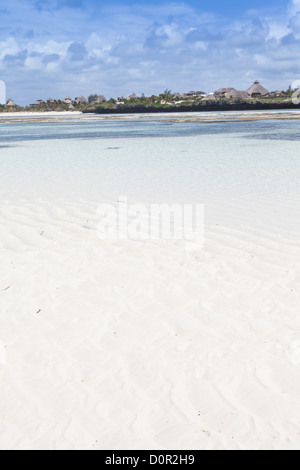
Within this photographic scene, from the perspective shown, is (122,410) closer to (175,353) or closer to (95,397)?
(95,397)

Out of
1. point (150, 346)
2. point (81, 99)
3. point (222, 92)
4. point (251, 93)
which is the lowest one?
point (150, 346)

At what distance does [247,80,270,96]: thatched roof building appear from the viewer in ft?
407

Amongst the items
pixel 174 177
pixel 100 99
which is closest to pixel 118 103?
pixel 100 99

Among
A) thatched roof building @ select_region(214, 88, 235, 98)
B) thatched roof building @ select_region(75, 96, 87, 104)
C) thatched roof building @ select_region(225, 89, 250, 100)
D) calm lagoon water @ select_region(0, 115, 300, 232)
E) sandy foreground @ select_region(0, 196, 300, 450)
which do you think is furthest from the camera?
thatched roof building @ select_region(75, 96, 87, 104)

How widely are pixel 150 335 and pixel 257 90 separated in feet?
433

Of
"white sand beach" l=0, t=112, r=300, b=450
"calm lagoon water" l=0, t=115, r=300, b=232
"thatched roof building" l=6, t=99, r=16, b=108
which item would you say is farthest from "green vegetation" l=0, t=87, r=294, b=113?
"white sand beach" l=0, t=112, r=300, b=450

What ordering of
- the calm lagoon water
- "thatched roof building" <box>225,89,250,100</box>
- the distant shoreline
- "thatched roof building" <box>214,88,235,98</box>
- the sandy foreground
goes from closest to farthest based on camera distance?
the sandy foreground < the calm lagoon water < the distant shoreline < "thatched roof building" <box>225,89,250,100</box> < "thatched roof building" <box>214,88,235,98</box>

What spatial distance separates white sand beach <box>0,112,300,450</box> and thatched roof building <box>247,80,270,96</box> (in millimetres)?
125286

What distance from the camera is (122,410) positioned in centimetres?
329

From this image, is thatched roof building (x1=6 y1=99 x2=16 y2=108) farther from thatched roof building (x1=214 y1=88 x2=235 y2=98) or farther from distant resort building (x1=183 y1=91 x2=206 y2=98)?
thatched roof building (x1=214 y1=88 x2=235 y2=98)

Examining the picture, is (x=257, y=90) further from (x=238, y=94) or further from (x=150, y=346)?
(x=150, y=346)

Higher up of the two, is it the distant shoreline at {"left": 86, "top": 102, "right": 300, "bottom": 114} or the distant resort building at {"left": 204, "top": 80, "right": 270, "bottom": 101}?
the distant resort building at {"left": 204, "top": 80, "right": 270, "bottom": 101}

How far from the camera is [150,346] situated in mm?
4098

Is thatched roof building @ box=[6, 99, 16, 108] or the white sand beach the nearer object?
the white sand beach
